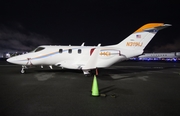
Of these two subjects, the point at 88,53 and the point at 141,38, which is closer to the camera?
the point at 141,38

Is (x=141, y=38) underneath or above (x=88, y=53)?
above

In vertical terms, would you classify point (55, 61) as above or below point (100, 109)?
above

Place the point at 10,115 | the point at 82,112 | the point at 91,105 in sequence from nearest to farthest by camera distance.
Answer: the point at 10,115
the point at 82,112
the point at 91,105

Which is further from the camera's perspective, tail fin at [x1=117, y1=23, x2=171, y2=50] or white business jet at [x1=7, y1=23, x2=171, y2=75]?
tail fin at [x1=117, y1=23, x2=171, y2=50]

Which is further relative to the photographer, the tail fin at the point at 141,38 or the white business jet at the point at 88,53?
the tail fin at the point at 141,38

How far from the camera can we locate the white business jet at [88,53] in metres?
11.0

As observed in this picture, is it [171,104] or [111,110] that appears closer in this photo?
[111,110]

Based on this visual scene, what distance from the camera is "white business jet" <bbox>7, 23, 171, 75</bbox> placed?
11.0 meters

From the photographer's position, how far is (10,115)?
11.4 feet

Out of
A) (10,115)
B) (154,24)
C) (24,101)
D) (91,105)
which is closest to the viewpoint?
(10,115)

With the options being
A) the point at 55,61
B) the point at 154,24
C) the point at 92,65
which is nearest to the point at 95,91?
the point at 92,65

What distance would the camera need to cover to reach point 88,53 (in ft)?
38.4

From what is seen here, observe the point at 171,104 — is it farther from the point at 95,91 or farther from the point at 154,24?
the point at 154,24

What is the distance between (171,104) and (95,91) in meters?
2.87
